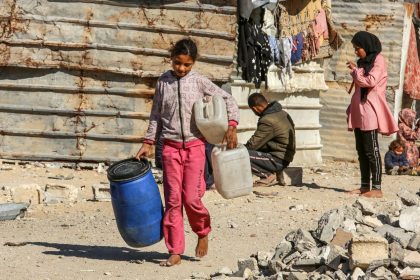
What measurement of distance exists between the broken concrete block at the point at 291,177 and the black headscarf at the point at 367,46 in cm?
167

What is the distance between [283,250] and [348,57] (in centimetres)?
1020

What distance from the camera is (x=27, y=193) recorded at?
35.0 feet

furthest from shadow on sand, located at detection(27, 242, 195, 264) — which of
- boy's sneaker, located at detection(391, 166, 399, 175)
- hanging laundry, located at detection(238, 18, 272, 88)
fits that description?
boy's sneaker, located at detection(391, 166, 399, 175)

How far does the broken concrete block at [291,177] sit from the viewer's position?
42.1 feet

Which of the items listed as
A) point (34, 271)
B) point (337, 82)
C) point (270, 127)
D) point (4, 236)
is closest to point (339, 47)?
point (337, 82)

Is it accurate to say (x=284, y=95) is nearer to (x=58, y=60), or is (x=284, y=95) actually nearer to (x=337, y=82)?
(x=337, y=82)

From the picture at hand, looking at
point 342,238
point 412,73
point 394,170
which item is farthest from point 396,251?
point 412,73

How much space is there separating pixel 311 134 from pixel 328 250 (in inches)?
357

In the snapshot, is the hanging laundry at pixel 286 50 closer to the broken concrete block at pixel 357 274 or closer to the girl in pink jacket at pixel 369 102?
the girl in pink jacket at pixel 369 102

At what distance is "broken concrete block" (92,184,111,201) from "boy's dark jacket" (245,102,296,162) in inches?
88.3

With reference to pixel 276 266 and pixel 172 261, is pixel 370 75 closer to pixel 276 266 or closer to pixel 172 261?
pixel 172 261

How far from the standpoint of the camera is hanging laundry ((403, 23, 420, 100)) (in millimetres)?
17531

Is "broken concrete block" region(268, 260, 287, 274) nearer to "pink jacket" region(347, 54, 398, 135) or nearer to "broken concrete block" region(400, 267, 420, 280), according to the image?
"broken concrete block" region(400, 267, 420, 280)

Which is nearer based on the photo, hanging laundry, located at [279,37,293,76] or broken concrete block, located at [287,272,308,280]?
broken concrete block, located at [287,272,308,280]
